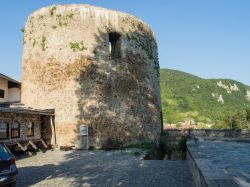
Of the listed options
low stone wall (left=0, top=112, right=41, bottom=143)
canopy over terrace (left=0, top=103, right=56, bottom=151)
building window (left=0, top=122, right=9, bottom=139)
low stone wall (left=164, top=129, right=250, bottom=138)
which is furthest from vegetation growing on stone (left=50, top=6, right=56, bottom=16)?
low stone wall (left=164, top=129, right=250, bottom=138)

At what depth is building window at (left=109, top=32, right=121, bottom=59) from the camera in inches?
881

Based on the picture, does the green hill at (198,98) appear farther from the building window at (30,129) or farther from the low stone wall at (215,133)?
the building window at (30,129)

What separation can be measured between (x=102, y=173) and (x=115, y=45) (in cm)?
1306

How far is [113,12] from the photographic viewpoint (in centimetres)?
2241

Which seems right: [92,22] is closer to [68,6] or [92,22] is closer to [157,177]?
[68,6]

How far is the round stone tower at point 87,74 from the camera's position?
20.6 metres

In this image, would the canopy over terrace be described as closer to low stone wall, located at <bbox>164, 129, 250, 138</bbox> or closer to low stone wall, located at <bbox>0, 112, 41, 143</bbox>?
low stone wall, located at <bbox>0, 112, 41, 143</bbox>

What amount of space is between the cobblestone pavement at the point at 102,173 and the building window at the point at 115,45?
929cm

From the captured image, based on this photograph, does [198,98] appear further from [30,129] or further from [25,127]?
[25,127]

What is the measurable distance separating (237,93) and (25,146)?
117m

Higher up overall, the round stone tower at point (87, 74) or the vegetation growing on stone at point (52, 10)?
the vegetation growing on stone at point (52, 10)

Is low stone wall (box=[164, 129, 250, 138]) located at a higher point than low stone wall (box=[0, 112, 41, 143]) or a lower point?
lower

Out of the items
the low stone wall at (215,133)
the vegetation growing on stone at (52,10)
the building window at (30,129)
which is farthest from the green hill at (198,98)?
the building window at (30,129)

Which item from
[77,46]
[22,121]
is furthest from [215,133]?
[22,121]
